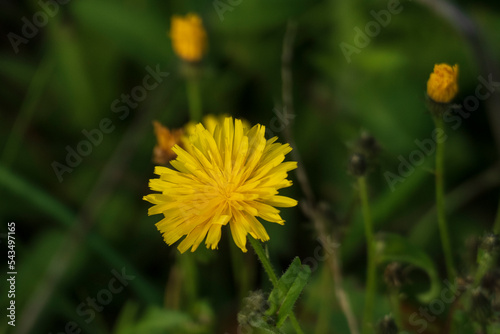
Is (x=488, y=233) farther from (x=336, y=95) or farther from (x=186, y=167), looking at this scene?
(x=336, y=95)

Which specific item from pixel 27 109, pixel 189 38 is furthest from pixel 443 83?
pixel 27 109

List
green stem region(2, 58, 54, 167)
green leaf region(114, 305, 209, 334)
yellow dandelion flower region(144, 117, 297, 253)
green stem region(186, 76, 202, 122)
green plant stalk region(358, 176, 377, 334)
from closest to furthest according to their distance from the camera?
yellow dandelion flower region(144, 117, 297, 253)
green plant stalk region(358, 176, 377, 334)
green leaf region(114, 305, 209, 334)
green stem region(186, 76, 202, 122)
green stem region(2, 58, 54, 167)

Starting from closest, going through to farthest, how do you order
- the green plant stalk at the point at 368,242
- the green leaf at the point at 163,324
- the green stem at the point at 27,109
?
the green plant stalk at the point at 368,242 < the green leaf at the point at 163,324 < the green stem at the point at 27,109

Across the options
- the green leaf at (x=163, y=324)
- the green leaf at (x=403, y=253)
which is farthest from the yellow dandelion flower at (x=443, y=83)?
the green leaf at (x=163, y=324)

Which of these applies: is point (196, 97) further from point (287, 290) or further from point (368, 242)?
point (287, 290)

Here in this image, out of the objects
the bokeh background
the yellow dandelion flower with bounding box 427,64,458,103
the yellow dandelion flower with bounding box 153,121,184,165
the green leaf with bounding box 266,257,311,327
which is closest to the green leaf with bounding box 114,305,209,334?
the bokeh background

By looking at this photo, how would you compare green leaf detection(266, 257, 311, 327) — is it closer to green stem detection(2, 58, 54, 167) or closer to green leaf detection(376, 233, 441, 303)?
green leaf detection(376, 233, 441, 303)

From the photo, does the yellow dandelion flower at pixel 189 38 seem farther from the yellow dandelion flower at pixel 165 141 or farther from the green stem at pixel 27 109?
the green stem at pixel 27 109
